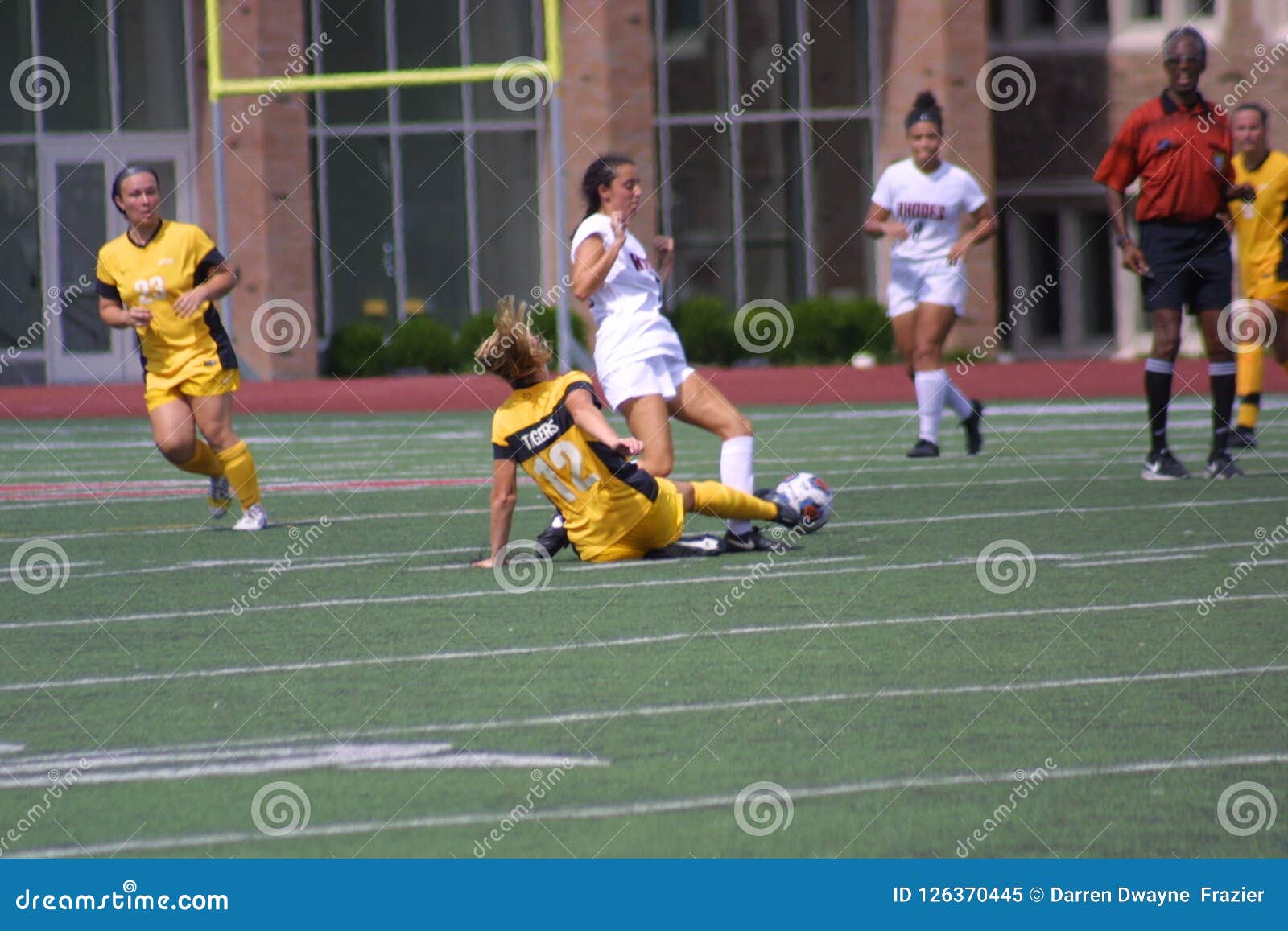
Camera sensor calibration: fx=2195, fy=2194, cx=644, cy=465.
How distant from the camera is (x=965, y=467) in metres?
14.8

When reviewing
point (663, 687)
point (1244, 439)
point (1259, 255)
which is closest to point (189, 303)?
point (663, 687)

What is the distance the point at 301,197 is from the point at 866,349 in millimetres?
8496

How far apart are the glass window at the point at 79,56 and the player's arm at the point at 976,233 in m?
19.6

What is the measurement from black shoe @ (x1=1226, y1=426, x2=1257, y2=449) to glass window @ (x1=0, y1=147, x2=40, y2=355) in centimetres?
2138

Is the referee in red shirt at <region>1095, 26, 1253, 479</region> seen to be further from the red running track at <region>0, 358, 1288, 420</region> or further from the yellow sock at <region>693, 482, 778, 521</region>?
the red running track at <region>0, 358, 1288, 420</region>

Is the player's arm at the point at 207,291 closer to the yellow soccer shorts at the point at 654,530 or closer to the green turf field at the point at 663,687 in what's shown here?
the green turf field at the point at 663,687

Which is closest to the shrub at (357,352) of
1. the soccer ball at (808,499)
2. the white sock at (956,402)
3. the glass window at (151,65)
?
the glass window at (151,65)

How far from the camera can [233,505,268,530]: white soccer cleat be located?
11797 millimetres

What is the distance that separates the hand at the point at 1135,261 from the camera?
12.8m

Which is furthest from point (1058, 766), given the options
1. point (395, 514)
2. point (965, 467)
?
point (965, 467)

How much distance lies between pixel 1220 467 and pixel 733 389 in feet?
48.4

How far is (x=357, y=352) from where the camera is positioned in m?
31.9

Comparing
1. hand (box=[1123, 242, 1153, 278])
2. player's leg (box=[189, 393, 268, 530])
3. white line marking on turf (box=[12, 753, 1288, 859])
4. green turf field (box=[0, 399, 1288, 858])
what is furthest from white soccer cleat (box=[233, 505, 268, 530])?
white line marking on turf (box=[12, 753, 1288, 859])

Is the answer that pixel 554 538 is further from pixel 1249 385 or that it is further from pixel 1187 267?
pixel 1249 385
